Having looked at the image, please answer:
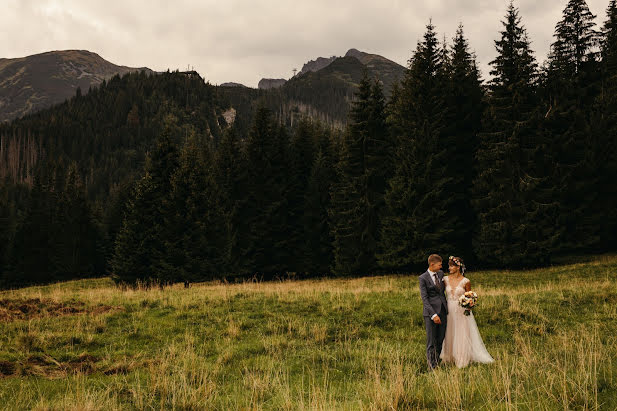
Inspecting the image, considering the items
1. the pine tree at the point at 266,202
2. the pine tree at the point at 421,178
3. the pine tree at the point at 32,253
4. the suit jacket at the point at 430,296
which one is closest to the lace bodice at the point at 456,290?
the suit jacket at the point at 430,296

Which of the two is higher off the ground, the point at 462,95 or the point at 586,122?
the point at 462,95

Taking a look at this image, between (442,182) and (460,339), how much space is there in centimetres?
2015

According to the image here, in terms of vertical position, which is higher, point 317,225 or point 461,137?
point 461,137

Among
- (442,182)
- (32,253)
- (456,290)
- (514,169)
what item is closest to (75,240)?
(32,253)

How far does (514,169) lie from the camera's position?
2516cm

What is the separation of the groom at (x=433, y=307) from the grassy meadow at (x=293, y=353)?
46cm

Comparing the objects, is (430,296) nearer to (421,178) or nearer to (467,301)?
(467,301)

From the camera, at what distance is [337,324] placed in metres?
10.9

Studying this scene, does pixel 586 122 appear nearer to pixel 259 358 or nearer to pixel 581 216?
pixel 581 216

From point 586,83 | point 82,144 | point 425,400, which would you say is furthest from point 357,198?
point 82,144

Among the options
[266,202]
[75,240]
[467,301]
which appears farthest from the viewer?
[75,240]

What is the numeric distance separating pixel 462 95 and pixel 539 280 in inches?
637

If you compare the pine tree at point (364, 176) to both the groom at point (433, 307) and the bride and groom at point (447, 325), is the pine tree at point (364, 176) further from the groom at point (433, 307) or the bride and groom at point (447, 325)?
the groom at point (433, 307)

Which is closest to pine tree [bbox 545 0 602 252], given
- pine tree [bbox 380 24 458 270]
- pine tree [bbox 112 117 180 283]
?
pine tree [bbox 380 24 458 270]
